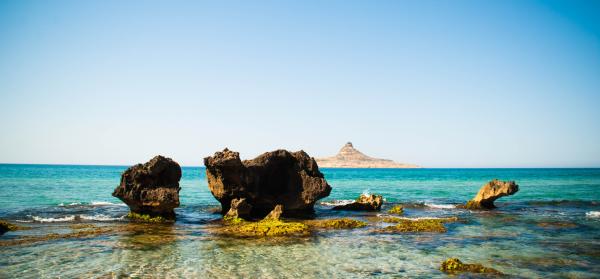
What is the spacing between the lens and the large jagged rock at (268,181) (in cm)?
2927

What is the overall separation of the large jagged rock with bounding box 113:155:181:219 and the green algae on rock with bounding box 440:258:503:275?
1864cm

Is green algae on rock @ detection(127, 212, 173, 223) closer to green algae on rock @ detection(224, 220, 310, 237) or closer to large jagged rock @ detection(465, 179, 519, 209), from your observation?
green algae on rock @ detection(224, 220, 310, 237)

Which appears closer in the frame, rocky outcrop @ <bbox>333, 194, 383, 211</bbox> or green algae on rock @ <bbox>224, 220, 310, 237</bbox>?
green algae on rock @ <bbox>224, 220, 310, 237</bbox>

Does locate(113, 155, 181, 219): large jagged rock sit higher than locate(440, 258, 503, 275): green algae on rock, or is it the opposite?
locate(113, 155, 181, 219): large jagged rock

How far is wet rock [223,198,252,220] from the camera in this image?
1103 inches

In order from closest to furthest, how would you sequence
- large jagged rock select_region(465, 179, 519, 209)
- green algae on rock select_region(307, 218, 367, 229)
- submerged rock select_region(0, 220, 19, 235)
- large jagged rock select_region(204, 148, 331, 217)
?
submerged rock select_region(0, 220, 19, 235)
green algae on rock select_region(307, 218, 367, 229)
large jagged rock select_region(204, 148, 331, 217)
large jagged rock select_region(465, 179, 519, 209)

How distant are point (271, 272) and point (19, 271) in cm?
910

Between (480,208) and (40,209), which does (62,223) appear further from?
(480,208)

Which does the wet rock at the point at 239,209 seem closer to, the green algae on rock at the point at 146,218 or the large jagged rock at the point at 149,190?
the large jagged rock at the point at 149,190

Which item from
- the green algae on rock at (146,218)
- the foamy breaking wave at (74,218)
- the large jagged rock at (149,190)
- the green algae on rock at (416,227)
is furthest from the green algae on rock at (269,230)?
the foamy breaking wave at (74,218)

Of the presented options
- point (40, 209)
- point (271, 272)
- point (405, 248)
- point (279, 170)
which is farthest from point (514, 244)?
point (40, 209)

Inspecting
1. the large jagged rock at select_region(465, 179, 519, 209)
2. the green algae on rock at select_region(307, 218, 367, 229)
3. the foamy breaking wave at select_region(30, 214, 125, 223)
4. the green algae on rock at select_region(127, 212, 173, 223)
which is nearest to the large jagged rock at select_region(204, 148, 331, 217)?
the green algae on rock at select_region(127, 212, 173, 223)

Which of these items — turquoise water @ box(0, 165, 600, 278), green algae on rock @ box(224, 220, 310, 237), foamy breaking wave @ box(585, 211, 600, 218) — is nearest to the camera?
turquoise water @ box(0, 165, 600, 278)

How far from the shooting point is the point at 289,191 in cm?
3253
